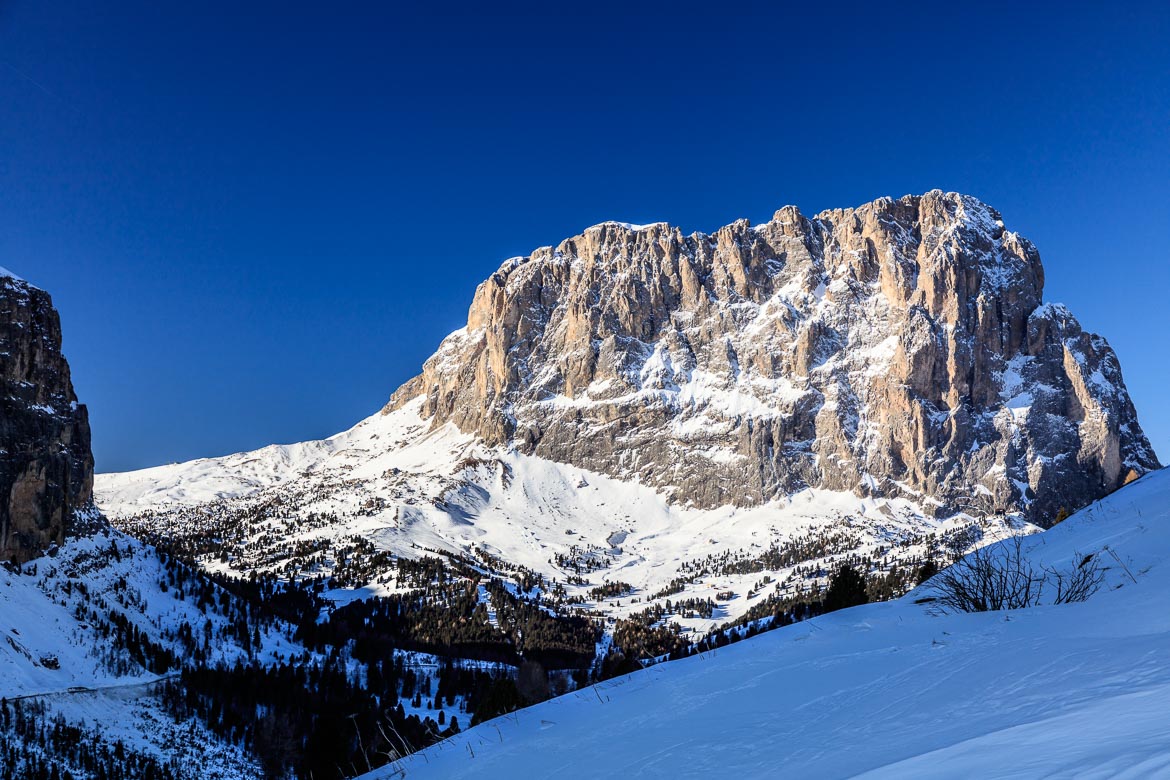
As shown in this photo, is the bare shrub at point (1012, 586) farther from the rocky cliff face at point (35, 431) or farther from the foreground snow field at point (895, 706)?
the rocky cliff face at point (35, 431)

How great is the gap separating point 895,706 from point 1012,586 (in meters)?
6.80

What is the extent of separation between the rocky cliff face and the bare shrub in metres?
96.8

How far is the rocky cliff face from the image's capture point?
81938 millimetres

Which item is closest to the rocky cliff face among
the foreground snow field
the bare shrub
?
the foreground snow field

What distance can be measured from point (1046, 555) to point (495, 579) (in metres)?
149

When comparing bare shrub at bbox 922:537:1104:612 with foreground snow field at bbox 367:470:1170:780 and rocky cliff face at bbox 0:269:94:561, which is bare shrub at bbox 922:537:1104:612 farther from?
rocky cliff face at bbox 0:269:94:561

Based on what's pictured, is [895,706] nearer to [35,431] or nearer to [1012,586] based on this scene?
[1012,586]

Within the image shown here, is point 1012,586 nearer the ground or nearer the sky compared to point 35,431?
nearer the ground

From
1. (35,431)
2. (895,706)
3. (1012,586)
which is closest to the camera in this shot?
(895,706)

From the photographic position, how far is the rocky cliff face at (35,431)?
8194cm

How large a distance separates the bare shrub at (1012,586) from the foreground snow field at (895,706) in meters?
0.38

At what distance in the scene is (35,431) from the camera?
→ 285 ft

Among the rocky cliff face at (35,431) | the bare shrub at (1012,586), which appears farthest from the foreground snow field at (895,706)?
the rocky cliff face at (35,431)

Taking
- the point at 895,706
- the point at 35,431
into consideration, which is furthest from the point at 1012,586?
the point at 35,431
